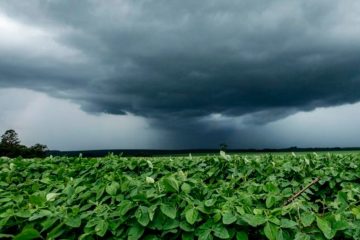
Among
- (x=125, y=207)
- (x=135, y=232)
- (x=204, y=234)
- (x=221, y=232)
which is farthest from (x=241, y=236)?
(x=125, y=207)

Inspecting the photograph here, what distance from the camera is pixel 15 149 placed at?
3875 centimetres

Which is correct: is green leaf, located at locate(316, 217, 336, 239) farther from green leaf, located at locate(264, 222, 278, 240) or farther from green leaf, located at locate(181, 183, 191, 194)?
green leaf, located at locate(181, 183, 191, 194)

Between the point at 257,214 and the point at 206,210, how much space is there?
344 millimetres

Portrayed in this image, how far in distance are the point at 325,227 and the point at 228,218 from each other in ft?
2.03

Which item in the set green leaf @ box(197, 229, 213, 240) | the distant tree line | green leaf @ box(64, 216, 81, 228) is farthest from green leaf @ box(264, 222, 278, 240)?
the distant tree line

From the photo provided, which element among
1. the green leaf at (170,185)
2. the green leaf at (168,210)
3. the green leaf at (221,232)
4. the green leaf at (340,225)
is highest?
the green leaf at (170,185)

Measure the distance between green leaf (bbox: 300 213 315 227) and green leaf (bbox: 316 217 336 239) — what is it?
0.06 metres

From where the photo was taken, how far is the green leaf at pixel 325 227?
2.80 m

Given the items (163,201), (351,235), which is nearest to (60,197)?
(163,201)

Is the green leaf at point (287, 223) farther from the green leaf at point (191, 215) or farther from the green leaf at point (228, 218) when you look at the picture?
the green leaf at point (191, 215)

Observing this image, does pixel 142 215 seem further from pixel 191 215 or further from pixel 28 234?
pixel 28 234

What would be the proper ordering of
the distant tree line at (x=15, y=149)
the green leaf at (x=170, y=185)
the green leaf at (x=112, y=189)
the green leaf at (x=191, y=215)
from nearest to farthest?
the green leaf at (x=191, y=215), the green leaf at (x=170, y=185), the green leaf at (x=112, y=189), the distant tree line at (x=15, y=149)

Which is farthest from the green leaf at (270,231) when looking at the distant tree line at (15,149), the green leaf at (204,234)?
the distant tree line at (15,149)

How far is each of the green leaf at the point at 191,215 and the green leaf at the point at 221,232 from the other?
15 centimetres
